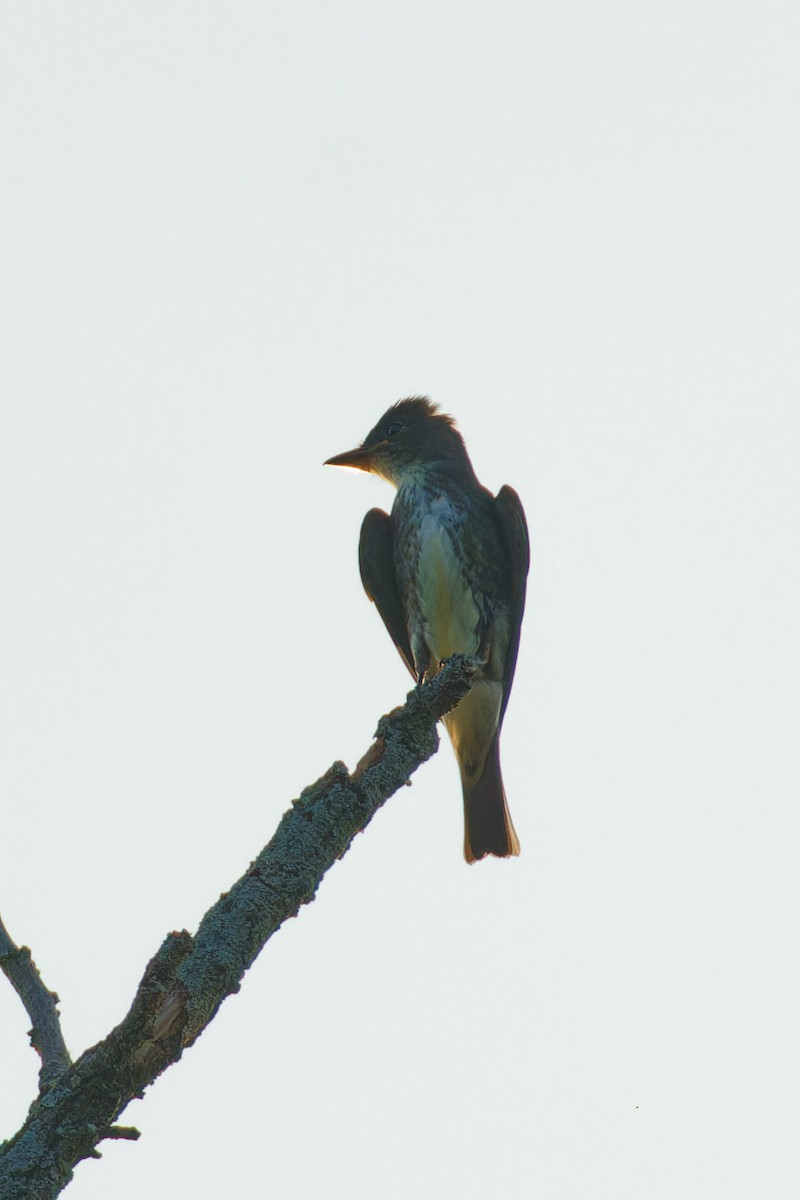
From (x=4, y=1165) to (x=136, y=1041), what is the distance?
0.34 meters

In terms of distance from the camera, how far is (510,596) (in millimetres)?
7406

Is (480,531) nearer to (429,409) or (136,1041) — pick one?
(429,409)

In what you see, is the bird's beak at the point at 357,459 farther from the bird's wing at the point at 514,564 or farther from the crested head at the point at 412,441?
the bird's wing at the point at 514,564

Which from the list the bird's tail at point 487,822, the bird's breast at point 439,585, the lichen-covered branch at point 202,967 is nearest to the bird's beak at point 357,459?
the bird's breast at point 439,585

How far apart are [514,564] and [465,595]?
323mm

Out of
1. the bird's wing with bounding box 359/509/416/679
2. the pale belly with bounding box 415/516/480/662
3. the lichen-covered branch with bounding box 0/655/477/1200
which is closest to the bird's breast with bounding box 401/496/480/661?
the pale belly with bounding box 415/516/480/662

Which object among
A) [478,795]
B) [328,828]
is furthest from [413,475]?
[328,828]

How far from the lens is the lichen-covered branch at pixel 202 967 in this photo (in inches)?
114

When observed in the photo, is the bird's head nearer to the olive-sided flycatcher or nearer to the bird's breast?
the olive-sided flycatcher

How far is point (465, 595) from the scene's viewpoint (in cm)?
726

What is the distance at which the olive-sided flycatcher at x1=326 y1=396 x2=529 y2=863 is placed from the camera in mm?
7262

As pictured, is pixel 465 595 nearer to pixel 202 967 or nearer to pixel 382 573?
pixel 382 573

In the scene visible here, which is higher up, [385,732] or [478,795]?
[478,795]

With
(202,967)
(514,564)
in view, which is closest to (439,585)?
(514,564)
